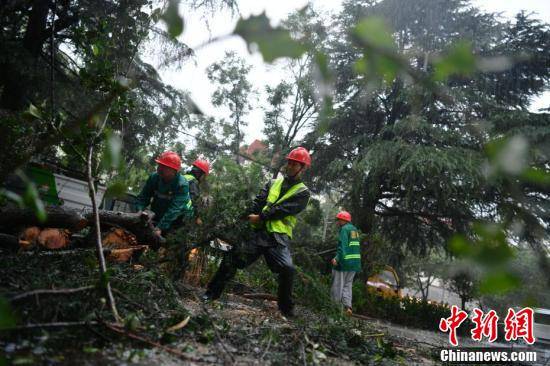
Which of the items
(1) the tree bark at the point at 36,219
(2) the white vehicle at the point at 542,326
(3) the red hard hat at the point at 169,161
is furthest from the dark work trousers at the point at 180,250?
(2) the white vehicle at the point at 542,326

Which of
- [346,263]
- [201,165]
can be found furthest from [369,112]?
[201,165]

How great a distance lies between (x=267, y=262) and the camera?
4258 mm

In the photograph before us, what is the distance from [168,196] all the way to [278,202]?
160 cm

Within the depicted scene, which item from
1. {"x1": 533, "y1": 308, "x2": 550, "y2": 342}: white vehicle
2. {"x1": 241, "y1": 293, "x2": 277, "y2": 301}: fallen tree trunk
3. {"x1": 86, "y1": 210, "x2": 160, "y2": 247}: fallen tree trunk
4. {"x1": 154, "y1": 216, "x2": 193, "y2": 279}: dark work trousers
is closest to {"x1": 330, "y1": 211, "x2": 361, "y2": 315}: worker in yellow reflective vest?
{"x1": 241, "y1": 293, "x2": 277, "y2": 301}: fallen tree trunk

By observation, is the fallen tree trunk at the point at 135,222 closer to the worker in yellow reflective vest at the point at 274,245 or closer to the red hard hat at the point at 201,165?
the worker in yellow reflective vest at the point at 274,245

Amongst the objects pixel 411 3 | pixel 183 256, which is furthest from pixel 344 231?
pixel 411 3

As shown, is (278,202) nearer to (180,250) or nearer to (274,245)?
(274,245)

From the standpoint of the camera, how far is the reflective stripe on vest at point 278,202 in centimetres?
427

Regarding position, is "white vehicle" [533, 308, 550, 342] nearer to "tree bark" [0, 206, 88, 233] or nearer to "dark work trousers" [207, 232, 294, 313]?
"dark work trousers" [207, 232, 294, 313]

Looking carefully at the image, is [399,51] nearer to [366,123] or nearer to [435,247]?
[366,123]

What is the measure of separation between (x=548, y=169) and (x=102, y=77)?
2.83 m

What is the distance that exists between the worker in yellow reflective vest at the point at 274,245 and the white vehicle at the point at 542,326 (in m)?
4.44

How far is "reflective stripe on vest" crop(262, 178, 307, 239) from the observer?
427cm

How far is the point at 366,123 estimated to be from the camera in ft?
44.9
